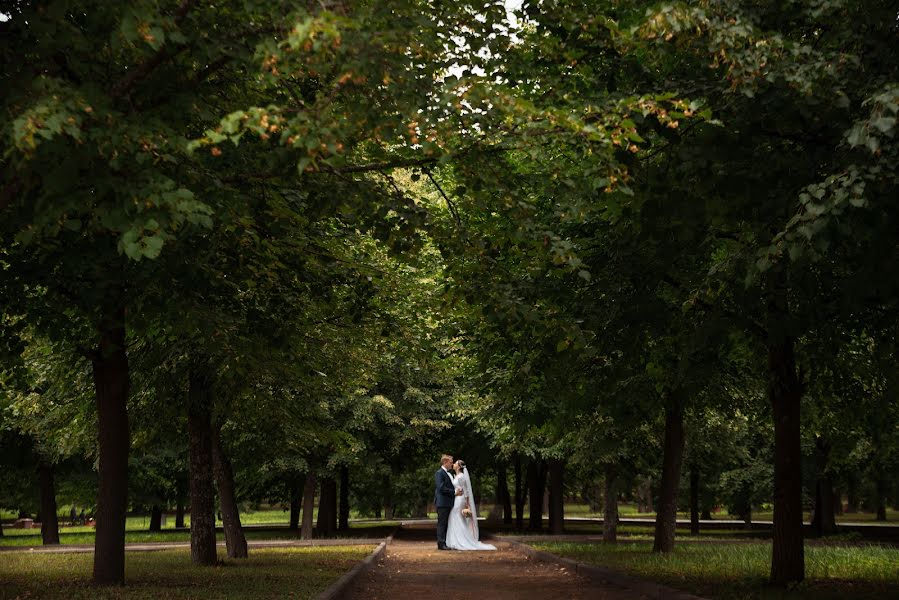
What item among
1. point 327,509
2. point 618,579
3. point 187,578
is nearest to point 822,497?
point 327,509

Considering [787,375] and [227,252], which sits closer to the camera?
[227,252]

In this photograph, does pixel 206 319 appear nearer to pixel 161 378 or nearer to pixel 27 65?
pixel 27 65

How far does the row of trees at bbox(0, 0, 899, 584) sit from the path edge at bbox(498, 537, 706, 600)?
73.8 inches

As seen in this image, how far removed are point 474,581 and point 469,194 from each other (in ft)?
24.2

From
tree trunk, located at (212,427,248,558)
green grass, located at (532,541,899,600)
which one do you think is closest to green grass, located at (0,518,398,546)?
tree trunk, located at (212,427,248,558)

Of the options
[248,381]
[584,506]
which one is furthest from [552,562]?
[584,506]

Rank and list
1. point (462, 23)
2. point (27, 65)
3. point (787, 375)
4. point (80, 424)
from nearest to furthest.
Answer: point (27, 65) → point (462, 23) → point (787, 375) → point (80, 424)

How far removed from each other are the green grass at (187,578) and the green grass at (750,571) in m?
4.68

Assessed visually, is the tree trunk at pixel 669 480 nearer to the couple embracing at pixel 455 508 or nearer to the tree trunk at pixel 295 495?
the couple embracing at pixel 455 508

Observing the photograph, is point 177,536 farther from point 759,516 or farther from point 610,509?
point 759,516

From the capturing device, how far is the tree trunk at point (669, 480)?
64.0 feet

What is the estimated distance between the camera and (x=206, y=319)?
35.9 ft

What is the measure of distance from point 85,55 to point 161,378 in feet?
31.1

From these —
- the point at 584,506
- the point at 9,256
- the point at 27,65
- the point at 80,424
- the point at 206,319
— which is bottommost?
the point at 584,506
